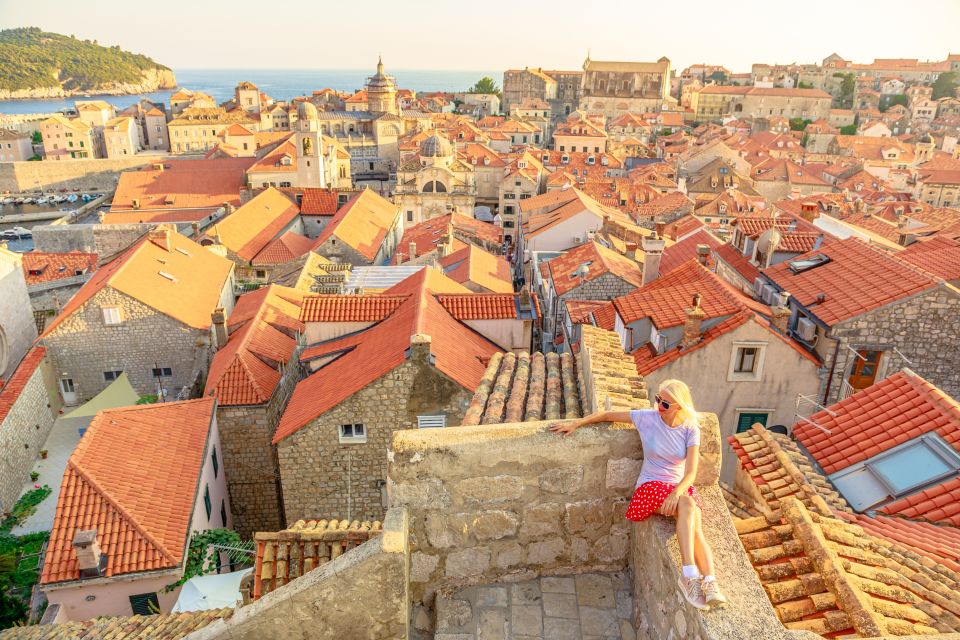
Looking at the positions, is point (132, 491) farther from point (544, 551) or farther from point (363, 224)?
point (363, 224)

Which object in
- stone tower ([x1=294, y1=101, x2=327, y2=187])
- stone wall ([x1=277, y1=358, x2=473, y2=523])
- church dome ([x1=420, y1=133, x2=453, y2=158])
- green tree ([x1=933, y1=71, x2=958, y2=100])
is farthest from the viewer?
green tree ([x1=933, y1=71, x2=958, y2=100])

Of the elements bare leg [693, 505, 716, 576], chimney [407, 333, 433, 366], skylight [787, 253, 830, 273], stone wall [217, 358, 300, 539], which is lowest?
stone wall [217, 358, 300, 539]

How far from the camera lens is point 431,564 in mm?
5090

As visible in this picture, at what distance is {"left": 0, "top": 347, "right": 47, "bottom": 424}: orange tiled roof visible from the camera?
18.5 metres

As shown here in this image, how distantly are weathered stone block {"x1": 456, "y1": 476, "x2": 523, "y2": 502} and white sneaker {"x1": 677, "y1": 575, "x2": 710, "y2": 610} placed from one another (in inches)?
58.5

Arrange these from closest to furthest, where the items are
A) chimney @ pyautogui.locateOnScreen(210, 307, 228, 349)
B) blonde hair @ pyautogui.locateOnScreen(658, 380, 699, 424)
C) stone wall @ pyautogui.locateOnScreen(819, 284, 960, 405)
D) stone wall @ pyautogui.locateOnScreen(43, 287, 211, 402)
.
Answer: blonde hair @ pyautogui.locateOnScreen(658, 380, 699, 424) < stone wall @ pyautogui.locateOnScreen(819, 284, 960, 405) < chimney @ pyautogui.locateOnScreen(210, 307, 228, 349) < stone wall @ pyautogui.locateOnScreen(43, 287, 211, 402)

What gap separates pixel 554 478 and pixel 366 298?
13.9m

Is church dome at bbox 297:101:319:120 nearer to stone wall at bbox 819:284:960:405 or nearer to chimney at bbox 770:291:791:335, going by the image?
chimney at bbox 770:291:791:335

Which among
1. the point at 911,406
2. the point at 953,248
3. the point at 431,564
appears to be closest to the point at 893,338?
the point at 911,406

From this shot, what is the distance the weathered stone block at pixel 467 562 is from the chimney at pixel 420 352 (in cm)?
849

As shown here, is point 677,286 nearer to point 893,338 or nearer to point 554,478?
point 893,338

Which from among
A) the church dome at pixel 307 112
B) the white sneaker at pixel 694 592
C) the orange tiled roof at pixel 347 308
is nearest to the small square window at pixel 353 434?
the orange tiled roof at pixel 347 308

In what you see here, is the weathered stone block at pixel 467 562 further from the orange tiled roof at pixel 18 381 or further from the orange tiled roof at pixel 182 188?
the orange tiled roof at pixel 182 188

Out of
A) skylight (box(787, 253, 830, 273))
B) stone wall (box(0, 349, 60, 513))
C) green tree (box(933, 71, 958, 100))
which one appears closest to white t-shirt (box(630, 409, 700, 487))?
skylight (box(787, 253, 830, 273))
